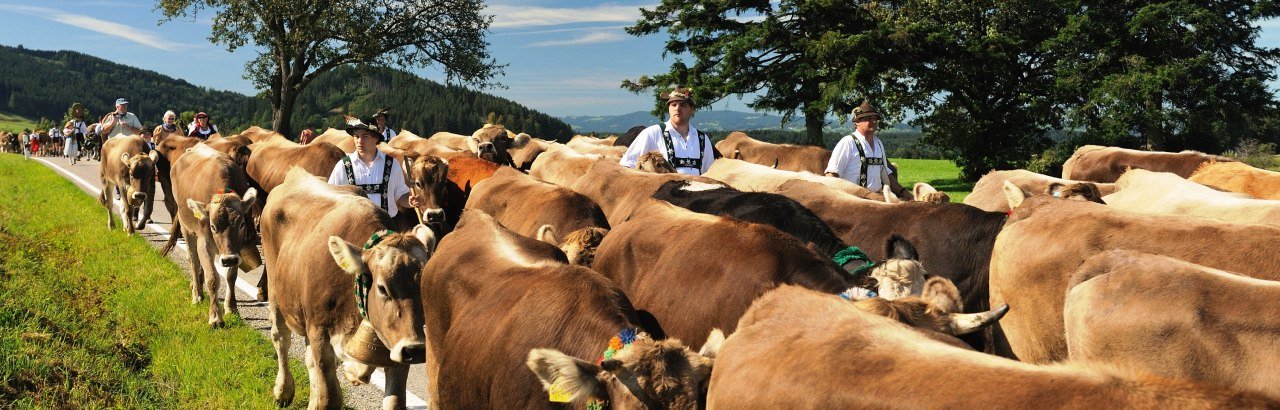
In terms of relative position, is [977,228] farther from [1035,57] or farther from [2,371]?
[1035,57]

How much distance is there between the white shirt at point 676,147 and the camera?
9.09m

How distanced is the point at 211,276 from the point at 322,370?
328 centimetres

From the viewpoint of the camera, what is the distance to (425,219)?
8125 millimetres

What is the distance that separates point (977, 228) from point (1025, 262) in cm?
88

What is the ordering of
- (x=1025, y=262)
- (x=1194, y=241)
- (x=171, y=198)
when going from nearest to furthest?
(x=1194, y=241) < (x=1025, y=262) < (x=171, y=198)

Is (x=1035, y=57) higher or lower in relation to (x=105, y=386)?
higher

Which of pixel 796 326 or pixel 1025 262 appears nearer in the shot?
pixel 796 326

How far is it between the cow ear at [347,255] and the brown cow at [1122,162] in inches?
513

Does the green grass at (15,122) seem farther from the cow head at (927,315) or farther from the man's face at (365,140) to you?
the cow head at (927,315)

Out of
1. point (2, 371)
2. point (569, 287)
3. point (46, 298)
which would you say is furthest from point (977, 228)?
point (46, 298)

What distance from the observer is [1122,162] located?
15.0 metres

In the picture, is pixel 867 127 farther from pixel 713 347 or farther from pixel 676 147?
pixel 713 347

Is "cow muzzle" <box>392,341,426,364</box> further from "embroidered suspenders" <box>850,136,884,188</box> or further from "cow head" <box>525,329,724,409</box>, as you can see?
"embroidered suspenders" <box>850,136,884,188</box>

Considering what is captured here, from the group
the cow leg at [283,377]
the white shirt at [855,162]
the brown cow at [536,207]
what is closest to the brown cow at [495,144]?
the brown cow at [536,207]
